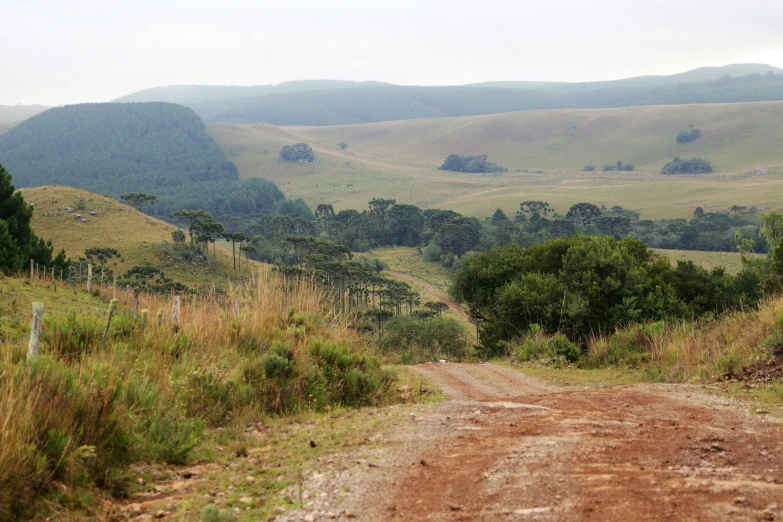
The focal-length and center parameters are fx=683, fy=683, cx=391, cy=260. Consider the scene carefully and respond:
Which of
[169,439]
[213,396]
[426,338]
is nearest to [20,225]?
[426,338]

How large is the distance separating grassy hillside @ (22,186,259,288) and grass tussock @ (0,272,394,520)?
48684mm

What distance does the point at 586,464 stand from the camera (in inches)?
207

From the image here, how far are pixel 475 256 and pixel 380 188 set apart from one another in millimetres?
127980

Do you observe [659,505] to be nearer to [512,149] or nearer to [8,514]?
[8,514]

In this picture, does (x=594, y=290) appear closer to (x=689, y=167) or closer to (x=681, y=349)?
(x=681, y=349)

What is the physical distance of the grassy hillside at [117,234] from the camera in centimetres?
6144

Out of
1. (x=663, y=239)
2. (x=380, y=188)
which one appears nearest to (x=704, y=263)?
(x=663, y=239)

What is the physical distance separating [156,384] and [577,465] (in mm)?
4193

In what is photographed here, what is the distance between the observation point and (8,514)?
14.8 feet

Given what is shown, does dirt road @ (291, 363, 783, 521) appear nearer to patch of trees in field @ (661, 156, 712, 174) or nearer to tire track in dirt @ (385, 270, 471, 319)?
tire track in dirt @ (385, 270, 471, 319)

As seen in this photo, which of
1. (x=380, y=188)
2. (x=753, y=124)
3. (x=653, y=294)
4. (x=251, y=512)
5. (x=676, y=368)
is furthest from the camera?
(x=753, y=124)

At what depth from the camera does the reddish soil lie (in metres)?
4.34

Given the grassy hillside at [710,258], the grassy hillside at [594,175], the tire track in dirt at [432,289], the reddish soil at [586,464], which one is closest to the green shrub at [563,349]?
the reddish soil at [586,464]

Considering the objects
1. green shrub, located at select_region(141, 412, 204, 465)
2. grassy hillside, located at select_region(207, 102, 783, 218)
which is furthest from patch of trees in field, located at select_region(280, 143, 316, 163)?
green shrub, located at select_region(141, 412, 204, 465)
